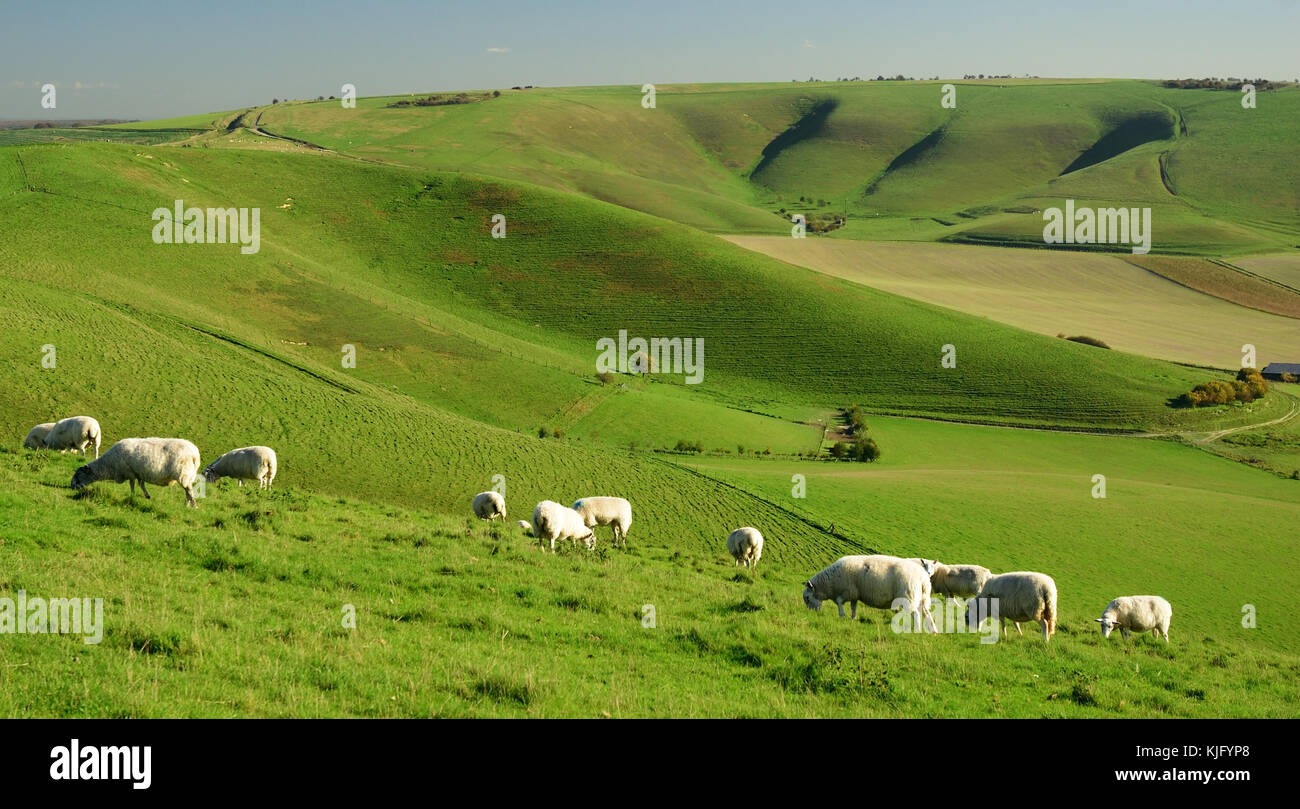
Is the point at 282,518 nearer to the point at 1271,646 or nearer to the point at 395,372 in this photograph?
the point at 1271,646

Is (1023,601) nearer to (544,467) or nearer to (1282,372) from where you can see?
(544,467)

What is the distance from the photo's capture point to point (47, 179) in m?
83.2

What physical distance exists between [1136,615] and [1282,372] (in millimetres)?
89233

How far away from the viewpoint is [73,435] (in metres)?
27.7

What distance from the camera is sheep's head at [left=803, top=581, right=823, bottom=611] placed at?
18.5 metres

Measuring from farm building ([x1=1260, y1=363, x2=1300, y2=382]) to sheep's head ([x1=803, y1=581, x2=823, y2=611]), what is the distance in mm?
94127

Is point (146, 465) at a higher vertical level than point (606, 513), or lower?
higher

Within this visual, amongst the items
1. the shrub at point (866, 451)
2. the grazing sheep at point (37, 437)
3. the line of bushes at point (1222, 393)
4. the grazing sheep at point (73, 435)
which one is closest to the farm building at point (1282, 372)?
the line of bushes at point (1222, 393)

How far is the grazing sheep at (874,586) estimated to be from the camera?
59.0 feet

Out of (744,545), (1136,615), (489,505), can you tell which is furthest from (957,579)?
(489,505)

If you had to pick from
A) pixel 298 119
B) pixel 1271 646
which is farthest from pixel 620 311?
pixel 298 119

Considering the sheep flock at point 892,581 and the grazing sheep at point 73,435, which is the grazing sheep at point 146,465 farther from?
the grazing sheep at point 73,435

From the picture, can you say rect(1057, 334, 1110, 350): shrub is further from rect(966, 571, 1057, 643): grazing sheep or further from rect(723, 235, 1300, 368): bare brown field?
rect(966, 571, 1057, 643): grazing sheep
